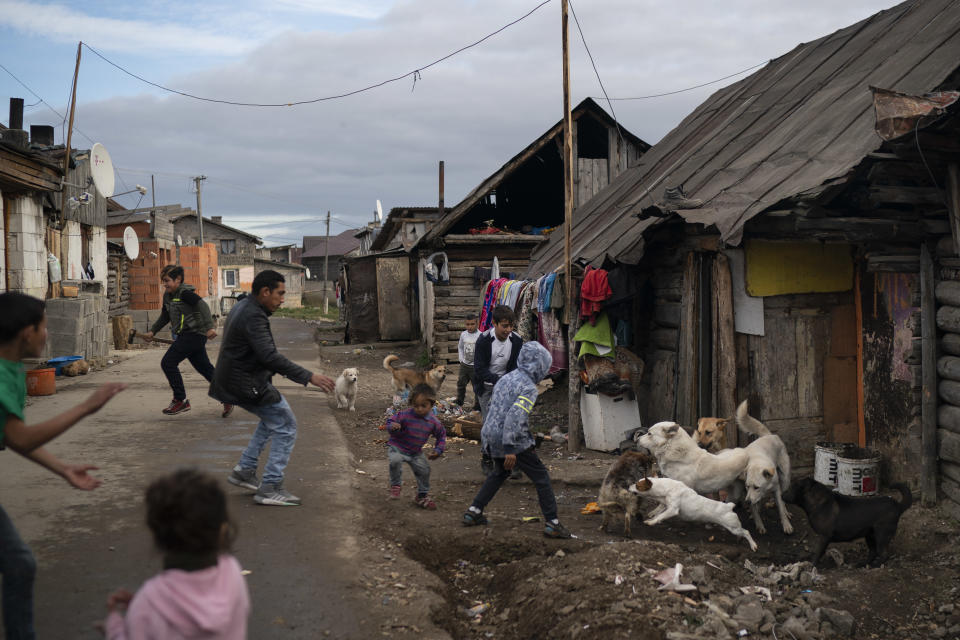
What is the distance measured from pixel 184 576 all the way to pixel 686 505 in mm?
4675

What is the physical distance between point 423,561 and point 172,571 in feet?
11.2

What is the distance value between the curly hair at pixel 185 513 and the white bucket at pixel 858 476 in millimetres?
6185

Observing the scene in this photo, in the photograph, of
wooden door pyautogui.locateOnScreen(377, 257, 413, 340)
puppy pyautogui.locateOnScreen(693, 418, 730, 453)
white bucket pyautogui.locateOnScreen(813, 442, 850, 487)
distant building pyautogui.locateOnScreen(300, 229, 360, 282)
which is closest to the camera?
white bucket pyautogui.locateOnScreen(813, 442, 850, 487)

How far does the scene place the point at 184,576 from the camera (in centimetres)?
238

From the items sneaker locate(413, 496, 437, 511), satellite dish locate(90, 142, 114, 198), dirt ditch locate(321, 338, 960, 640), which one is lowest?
dirt ditch locate(321, 338, 960, 640)

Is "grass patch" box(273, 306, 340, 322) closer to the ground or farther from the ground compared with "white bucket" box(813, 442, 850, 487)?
farther from the ground

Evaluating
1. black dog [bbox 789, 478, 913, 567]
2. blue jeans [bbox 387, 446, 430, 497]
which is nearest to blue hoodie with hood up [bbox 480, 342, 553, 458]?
blue jeans [bbox 387, 446, 430, 497]

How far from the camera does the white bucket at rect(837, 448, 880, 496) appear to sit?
6.77m

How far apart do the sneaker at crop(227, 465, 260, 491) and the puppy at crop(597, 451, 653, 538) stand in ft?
9.89

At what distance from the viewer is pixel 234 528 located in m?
2.52

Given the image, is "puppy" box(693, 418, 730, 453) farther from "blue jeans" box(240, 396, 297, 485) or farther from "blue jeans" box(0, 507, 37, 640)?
"blue jeans" box(0, 507, 37, 640)

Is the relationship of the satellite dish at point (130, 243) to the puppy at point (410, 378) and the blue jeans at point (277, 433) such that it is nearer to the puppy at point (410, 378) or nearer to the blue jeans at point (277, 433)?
the puppy at point (410, 378)

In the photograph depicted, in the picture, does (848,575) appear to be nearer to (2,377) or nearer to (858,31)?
(2,377)

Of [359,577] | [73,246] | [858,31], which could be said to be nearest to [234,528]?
[359,577]
